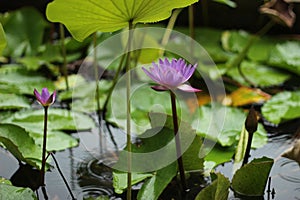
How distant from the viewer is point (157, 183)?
0.77m

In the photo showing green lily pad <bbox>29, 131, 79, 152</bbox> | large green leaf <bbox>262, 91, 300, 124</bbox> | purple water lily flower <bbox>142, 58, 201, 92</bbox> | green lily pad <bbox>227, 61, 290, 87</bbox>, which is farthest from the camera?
green lily pad <bbox>227, 61, 290, 87</bbox>

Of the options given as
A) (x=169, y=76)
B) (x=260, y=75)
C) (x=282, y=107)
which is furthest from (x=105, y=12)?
(x=260, y=75)

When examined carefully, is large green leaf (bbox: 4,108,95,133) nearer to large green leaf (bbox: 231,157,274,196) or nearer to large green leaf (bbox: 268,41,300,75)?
large green leaf (bbox: 231,157,274,196)

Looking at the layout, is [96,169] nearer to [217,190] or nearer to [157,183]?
[157,183]

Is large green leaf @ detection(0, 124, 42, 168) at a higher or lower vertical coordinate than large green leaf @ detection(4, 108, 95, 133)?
higher

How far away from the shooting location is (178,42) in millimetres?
1255

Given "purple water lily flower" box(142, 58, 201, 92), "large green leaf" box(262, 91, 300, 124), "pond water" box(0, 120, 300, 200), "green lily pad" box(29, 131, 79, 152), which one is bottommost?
"pond water" box(0, 120, 300, 200)

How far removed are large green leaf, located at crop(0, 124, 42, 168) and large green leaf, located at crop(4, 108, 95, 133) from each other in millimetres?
94

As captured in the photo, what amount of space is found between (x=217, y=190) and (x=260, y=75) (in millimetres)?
548

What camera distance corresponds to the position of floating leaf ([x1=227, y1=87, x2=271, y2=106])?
3.54 feet

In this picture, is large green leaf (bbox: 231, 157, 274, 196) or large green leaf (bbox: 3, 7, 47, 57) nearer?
large green leaf (bbox: 231, 157, 274, 196)

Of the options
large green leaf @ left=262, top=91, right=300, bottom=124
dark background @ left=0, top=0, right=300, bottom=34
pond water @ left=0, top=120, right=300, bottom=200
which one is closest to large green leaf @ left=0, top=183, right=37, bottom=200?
pond water @ left=0, top=120, right=300, bottom=200

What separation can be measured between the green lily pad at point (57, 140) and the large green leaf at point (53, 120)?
0.02m

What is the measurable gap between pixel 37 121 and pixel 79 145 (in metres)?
0.10
